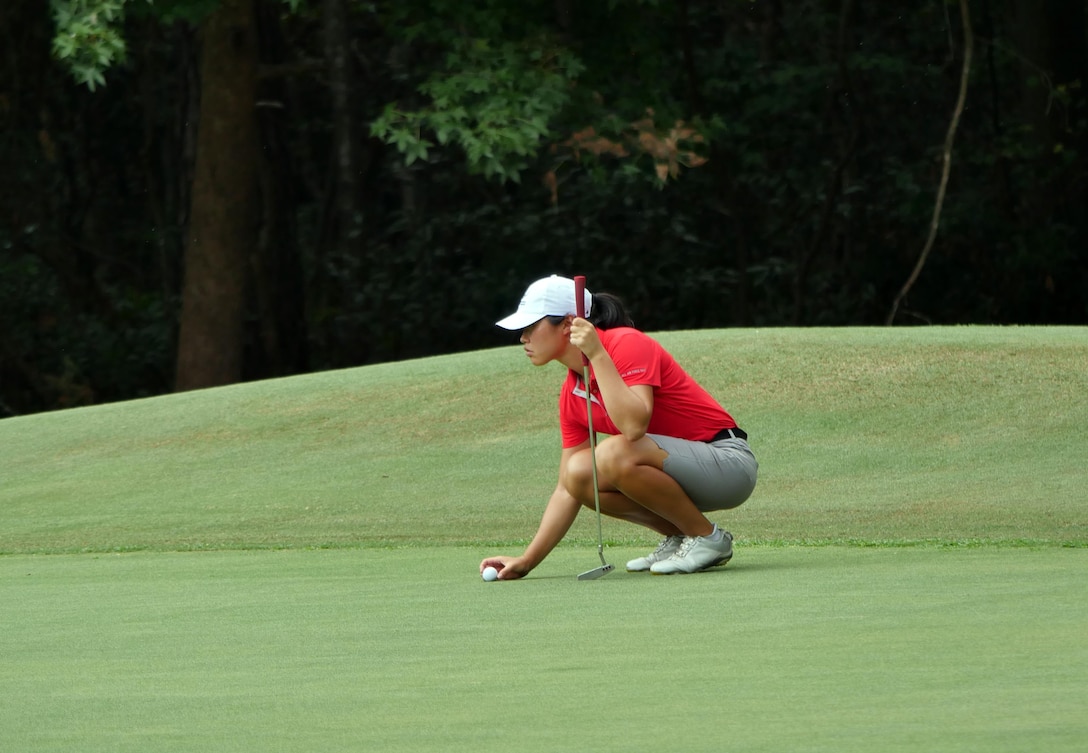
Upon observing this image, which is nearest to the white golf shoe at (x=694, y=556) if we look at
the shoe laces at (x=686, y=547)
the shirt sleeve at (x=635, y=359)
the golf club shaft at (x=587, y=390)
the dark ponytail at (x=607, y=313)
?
the shoe laces at (x=686, y=547)

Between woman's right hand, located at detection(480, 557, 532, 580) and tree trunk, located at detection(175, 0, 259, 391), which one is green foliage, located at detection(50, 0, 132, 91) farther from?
woman's right hand, located at detection(480, 557, 532, 580)

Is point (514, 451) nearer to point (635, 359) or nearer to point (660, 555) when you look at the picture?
point (660, 555)

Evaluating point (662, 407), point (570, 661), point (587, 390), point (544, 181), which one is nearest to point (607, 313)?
point (587, 390)

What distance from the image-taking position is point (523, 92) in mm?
18438

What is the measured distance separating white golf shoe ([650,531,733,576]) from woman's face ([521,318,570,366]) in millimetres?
895

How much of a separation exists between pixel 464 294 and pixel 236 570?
1654 cm

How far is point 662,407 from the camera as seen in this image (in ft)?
20.2

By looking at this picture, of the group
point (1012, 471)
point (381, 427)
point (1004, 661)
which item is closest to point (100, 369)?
point (381, 427)

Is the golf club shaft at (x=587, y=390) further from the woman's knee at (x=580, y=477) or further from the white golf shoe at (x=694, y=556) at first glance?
the white golf shoe at (x=694, y=556)

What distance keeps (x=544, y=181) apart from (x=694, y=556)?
16.6 meters

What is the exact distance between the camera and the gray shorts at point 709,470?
6.05m

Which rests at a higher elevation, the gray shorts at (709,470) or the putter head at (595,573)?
the gray shorts at (709,470)

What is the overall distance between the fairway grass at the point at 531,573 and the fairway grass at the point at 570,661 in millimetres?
14

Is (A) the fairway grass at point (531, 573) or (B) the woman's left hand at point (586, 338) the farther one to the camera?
(B) the woman's left hand at point (586, 338)
